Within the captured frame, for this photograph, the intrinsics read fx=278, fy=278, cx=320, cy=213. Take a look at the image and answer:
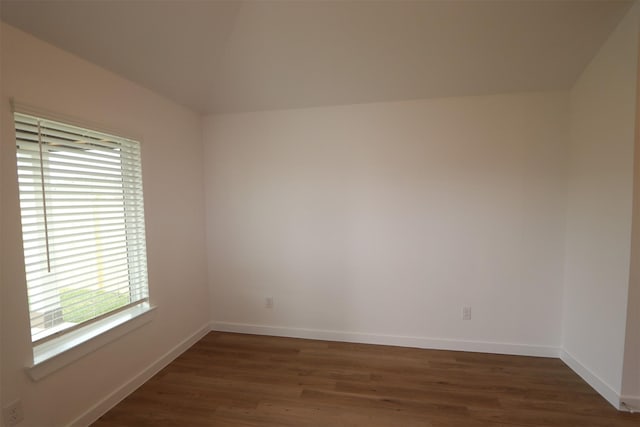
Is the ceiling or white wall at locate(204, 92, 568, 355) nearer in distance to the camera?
the ceiling

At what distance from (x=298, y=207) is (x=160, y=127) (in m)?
1.43

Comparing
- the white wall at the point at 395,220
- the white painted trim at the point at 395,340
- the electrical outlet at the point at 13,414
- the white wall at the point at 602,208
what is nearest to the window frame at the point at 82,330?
the electrical outlet at the point at 13,414

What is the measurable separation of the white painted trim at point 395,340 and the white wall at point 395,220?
0.04 feet

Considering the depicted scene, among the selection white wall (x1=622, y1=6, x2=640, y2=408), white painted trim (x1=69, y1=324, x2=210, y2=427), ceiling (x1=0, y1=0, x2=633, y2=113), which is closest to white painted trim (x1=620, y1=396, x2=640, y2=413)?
white wall (x1=622, y1=6, x2=640, y2=408)

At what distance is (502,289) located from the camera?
2.56m

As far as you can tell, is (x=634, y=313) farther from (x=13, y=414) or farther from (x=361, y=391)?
(x=13, y=414)

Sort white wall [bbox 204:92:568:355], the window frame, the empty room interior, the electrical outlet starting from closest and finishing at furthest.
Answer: the electrical outlet
the window frame
the empty room interior
white wall [bbox 204:92:568:355]

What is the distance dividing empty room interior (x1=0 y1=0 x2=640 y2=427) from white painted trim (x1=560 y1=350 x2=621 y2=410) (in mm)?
17

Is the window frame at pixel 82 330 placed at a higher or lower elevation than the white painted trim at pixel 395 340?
higher

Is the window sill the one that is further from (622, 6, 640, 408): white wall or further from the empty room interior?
(622, 6, 640, 408): white wall

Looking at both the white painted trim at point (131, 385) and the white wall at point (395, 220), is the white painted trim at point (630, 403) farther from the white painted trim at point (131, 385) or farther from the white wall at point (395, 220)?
the white painted trim at point (131, 385)

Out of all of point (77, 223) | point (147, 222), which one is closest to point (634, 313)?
point (147, 222)

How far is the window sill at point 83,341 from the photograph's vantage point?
5.07 ft

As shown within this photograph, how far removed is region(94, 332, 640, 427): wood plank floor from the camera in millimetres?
1834
